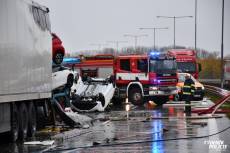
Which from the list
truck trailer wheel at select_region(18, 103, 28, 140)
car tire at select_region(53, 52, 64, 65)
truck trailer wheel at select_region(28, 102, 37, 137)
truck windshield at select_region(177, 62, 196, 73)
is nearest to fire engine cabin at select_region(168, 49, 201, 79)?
truck windshield at select_region(177, 62, 196, 73)

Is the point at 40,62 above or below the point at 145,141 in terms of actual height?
above

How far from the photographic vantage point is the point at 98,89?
34031 millimetres

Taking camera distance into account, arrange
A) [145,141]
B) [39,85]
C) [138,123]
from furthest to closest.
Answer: [138,123], [39,85], [145,141]

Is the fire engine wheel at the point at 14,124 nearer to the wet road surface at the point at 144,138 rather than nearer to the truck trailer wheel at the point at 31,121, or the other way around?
the wet road surface at the point at 144,138

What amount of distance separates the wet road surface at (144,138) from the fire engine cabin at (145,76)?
45.6ft

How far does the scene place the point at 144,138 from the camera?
18.4 meters

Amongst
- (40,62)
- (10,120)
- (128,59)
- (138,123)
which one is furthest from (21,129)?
(128,59)

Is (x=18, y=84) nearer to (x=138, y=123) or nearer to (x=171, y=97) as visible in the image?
(x=138, y=123)

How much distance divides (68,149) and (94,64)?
29.3m

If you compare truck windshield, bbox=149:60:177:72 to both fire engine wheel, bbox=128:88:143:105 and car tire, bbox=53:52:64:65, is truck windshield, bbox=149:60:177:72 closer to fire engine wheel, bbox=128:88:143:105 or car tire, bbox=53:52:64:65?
fire engine wheel, bbox=128:88:143:105

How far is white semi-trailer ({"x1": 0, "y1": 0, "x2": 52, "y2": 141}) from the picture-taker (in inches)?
647

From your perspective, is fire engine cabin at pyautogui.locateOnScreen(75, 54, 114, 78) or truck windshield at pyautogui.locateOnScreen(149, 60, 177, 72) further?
fire engine cabin at pyautogui.locateOnScreen(75, 54, 114, 78)

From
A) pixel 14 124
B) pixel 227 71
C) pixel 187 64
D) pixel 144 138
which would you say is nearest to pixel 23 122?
pixel 14 124

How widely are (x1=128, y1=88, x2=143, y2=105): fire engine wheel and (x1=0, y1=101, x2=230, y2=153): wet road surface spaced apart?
47.4 feet
